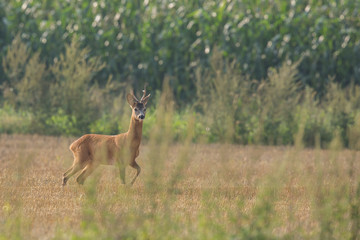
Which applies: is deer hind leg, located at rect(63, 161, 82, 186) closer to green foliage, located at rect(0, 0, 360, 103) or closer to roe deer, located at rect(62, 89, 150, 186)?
roe deer, located at rect(62, 89, 150, 186)

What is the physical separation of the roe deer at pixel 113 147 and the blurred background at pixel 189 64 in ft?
20.2

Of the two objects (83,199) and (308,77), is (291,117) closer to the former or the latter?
(308,77)

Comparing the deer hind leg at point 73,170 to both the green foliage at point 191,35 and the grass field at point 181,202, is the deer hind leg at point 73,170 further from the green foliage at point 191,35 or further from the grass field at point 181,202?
the green foliage at point 191,35

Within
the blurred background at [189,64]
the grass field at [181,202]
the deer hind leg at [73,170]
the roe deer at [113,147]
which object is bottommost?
the grass field at [181,202]

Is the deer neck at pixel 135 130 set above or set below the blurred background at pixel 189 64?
below

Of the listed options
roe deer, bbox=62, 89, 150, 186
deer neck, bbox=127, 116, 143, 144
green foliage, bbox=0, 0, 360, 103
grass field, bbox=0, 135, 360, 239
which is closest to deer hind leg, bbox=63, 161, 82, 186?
roe deer, bbox=62, 89, 150, 186

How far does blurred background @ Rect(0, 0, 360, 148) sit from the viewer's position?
16.2 metres

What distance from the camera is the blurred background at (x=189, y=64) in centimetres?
1617

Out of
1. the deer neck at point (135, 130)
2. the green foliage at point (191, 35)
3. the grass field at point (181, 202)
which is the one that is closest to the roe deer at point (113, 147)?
the deer neck at point (135, 130)

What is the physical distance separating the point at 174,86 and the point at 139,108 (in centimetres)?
1069

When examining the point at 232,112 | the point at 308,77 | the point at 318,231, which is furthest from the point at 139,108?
the point at 308,77

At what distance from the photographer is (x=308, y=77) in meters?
19.1

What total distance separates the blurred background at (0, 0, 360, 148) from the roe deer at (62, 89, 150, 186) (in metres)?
6.15

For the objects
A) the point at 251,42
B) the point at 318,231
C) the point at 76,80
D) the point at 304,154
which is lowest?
the point at 318,231
